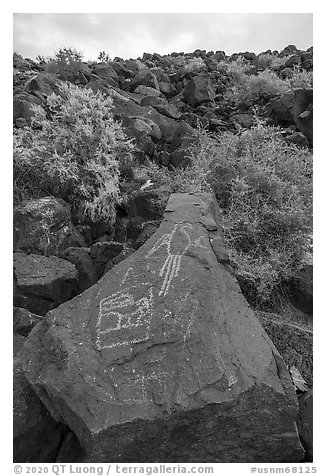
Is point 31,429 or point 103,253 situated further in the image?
point 103,253

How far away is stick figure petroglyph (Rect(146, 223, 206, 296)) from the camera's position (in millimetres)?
3617

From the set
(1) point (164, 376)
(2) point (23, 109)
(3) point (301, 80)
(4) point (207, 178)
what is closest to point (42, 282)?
(1) point (164, 376)

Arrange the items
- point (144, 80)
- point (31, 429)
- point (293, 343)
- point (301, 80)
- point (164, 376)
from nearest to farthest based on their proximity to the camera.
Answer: point (164, 376)
point (31, 429)
point (293, 343)
point (144, 80)
point (301, 80)

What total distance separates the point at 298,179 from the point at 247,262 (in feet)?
8.37

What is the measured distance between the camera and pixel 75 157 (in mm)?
7172

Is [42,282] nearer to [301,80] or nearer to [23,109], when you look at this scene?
[23,109]

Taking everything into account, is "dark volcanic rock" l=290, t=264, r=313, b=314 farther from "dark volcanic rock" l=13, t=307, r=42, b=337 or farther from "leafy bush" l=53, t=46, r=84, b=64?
"leafy bush" l=53, t=46, r=84, b=64

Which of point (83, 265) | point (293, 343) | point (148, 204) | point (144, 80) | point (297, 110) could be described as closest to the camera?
point (293, 343)

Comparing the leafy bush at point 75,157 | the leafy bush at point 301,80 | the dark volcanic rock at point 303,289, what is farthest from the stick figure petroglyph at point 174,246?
the leafy bush at point 301,80

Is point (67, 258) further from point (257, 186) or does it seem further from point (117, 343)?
point (257, 186)

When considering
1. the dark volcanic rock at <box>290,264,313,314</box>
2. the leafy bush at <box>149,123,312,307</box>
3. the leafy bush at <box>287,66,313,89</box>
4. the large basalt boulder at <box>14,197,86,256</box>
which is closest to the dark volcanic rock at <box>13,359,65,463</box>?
the large basalt boulder at <box>14,197,86,256</box>

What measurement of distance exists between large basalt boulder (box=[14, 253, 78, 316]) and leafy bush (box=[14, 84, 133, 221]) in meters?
1.66

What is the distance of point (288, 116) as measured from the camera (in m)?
11.3

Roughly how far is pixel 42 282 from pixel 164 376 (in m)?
1.90
